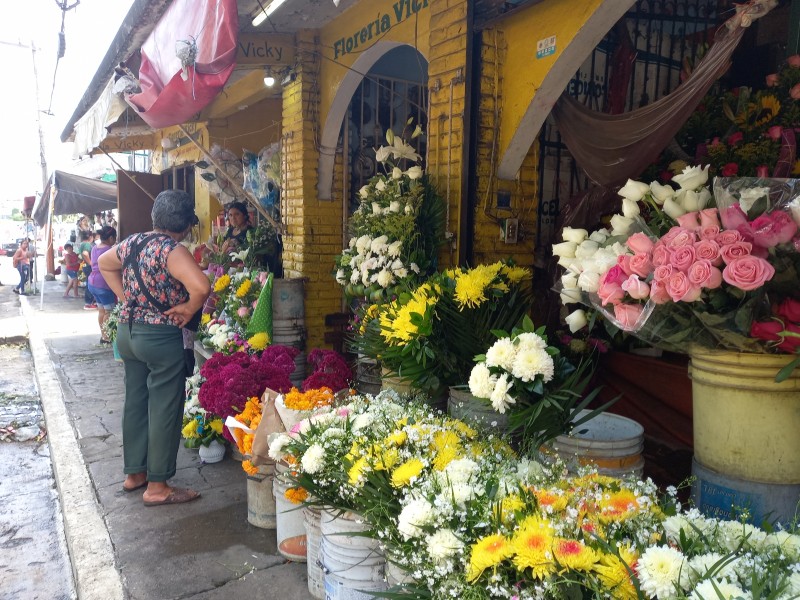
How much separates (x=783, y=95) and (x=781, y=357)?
2.69 m

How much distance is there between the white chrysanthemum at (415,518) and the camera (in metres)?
1.79

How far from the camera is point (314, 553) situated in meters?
2.80

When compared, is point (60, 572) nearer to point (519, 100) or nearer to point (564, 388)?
point (564, 388)

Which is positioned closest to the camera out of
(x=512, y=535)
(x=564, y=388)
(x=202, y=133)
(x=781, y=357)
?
(x=512, y=535)

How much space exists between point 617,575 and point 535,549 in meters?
0.19

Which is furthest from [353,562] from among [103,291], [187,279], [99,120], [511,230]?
[103,291]

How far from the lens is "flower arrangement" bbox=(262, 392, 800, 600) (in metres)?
1.34

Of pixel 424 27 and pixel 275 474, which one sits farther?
pixel 424 27

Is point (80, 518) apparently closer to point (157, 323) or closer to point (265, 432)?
point (157, 323)

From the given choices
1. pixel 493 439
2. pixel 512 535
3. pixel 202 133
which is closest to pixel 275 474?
pixel 493 439

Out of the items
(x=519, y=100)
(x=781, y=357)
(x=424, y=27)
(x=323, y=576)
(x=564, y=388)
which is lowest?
(x=323, y=576)

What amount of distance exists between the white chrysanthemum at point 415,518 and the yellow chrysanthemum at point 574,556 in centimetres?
44

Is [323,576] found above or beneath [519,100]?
beneath

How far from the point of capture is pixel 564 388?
233cm
